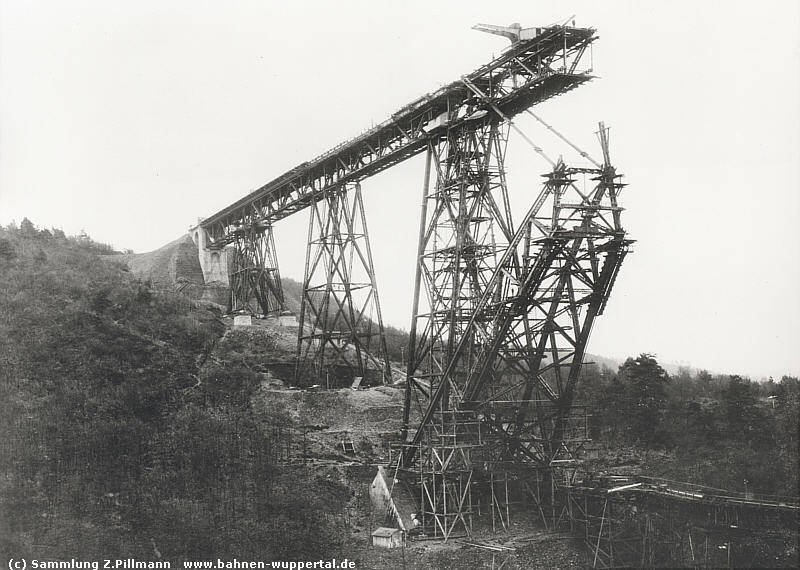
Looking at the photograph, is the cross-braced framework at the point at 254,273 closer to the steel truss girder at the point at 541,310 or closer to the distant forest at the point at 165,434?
the distant forest at the point at 165,434

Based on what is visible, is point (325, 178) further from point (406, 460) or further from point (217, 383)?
point (406, 460)

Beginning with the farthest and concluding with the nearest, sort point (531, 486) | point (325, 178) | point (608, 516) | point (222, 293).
→ point (222, 293)
point (325, 178)
point (531, 486)
point (608, 516)

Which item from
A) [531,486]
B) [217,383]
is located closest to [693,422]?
[531,486]

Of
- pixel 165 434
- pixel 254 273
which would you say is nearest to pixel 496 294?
pixel 165 434

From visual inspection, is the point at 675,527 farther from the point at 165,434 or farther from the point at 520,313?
the point at 165,434

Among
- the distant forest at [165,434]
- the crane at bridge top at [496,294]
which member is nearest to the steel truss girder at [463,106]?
the crane at bridge top at [496,294]

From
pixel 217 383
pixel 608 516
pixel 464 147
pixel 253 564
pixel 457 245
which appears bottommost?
pixel 253 564
